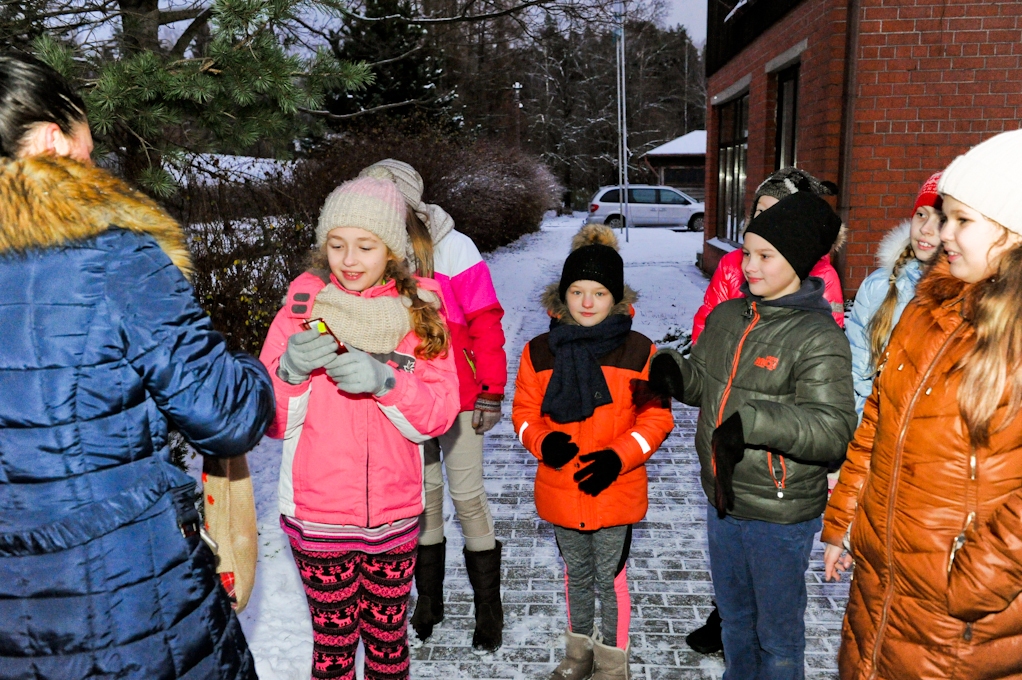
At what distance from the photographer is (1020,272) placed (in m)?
1.93

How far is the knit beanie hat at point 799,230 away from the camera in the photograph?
2.72 metres

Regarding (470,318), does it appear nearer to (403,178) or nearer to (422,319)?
(403,178)

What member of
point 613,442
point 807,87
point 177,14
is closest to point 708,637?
point 613,442

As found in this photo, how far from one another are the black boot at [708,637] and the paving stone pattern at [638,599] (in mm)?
33

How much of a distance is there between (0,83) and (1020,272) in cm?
243

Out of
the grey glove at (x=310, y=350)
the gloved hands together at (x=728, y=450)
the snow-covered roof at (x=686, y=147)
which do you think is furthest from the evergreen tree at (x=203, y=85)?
the snow-covered roof at (x=686, y=147)

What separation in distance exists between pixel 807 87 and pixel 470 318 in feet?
22.6

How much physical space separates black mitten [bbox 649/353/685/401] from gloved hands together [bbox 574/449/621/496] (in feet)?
1.05

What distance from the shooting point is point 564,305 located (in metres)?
3.35

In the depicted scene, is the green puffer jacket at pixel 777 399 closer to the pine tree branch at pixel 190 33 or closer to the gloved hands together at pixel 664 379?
the gloved hands together at pixel 664 379

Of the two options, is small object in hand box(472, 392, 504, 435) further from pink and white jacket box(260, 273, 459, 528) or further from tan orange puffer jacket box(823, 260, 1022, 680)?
tan orange puffer jacket box(823, 260, 1022, 680)

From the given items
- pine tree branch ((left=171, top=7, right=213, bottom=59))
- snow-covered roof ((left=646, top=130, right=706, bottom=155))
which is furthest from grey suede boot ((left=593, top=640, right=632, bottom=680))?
snow-covered roof ((left=646, top=130, right=706, bottom=155))

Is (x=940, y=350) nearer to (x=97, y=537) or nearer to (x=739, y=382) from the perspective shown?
(x=739, y=382)

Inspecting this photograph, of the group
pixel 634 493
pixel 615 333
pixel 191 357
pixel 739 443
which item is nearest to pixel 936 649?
pixel 739 443
